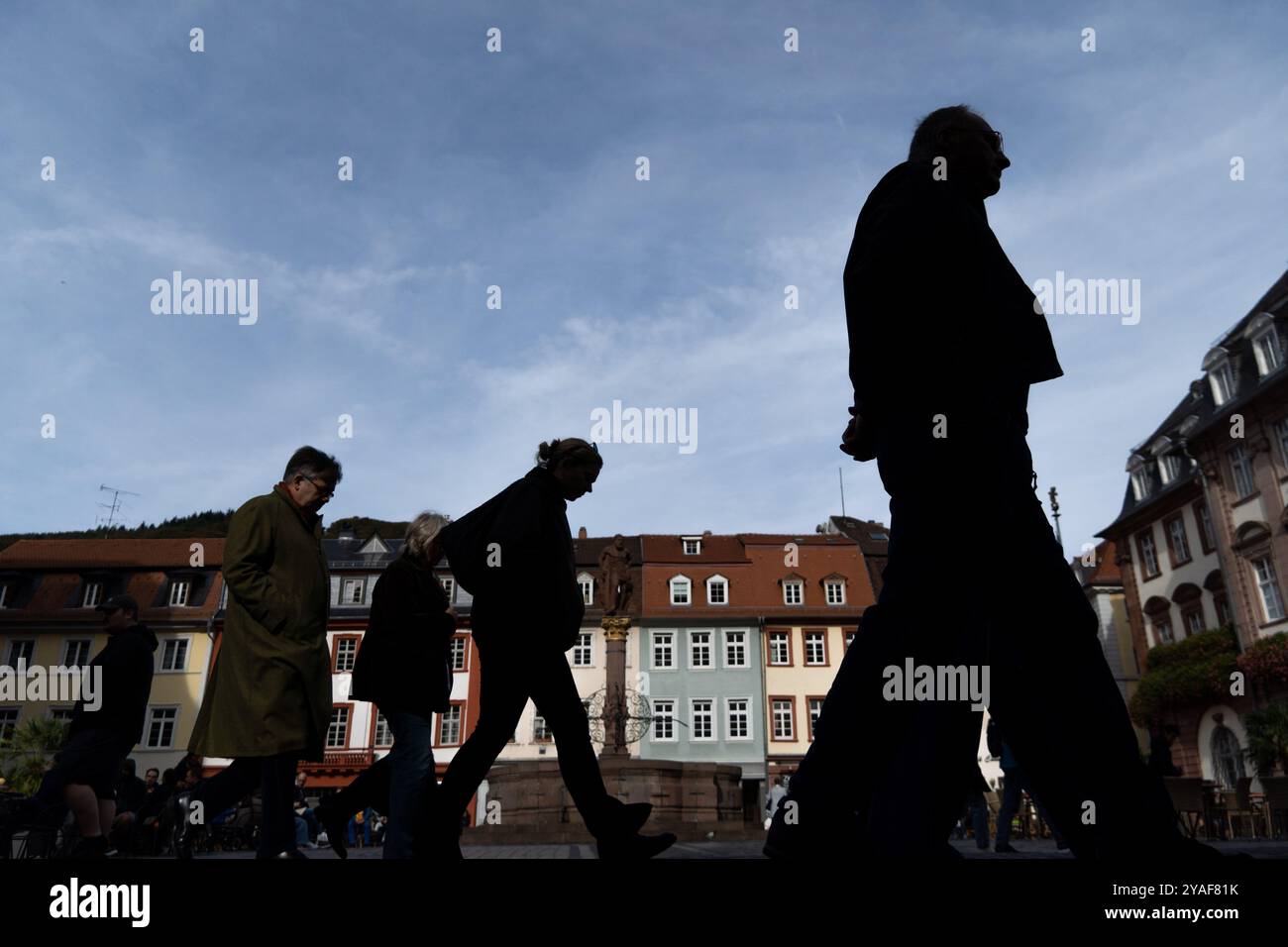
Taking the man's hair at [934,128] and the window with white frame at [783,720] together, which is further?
the window with white frame at [783,720]

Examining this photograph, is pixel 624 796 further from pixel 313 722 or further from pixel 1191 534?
pixel 1191 534

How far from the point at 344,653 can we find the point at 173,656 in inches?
297

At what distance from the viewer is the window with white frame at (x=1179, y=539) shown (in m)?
34.8

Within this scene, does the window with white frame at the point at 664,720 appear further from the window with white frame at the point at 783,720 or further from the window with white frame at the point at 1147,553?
the window with white frame at the point at 1147,553

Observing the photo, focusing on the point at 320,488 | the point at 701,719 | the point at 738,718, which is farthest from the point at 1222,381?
the point at 320,488

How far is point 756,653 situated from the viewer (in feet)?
135

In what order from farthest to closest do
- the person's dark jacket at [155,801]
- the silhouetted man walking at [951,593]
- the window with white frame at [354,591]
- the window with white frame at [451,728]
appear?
the window with white frame at [354,591]
the window with white frame at [451,728]
the person's dark jacket at [155,801]
the silhouetted man walking at [951,593]

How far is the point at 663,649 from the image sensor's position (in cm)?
4125

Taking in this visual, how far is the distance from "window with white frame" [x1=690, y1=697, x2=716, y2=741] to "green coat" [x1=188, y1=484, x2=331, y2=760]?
1422 inches

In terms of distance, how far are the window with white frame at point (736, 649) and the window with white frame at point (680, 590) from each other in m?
2.72

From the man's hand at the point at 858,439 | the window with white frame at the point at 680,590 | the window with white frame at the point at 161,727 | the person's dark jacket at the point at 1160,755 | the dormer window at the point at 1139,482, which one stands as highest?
the dormer window at the point at 1139,482

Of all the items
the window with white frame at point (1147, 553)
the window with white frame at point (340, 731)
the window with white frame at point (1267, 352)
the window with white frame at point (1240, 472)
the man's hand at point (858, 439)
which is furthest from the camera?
the window with white frame at point (340, 731)

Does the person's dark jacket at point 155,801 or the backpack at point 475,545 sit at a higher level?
the backpack at point 475,545

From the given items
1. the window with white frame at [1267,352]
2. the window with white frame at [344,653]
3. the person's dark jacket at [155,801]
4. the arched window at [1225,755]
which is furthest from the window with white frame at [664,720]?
the person's dark jacket at [155,801]
